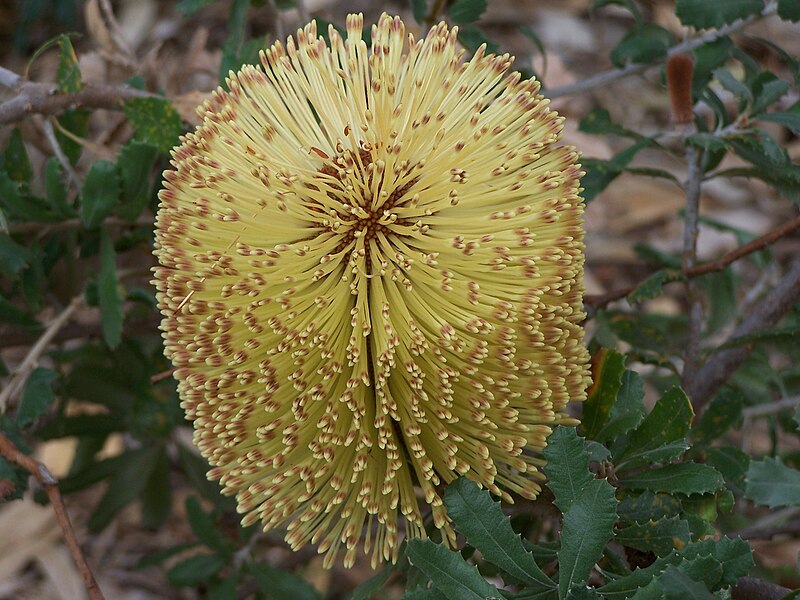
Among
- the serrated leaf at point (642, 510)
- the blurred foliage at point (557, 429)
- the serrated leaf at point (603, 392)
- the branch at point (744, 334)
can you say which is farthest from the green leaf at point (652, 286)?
the serrated leaf at point (642, 510)

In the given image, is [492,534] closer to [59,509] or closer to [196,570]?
[59,509]

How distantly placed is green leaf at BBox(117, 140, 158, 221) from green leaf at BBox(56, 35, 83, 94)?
0.11 m

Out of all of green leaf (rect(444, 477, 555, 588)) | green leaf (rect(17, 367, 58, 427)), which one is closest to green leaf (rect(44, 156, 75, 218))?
green leaf (rect(17, 367, 58, 427))

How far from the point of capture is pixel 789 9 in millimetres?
1155

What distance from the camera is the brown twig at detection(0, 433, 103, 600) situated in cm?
96

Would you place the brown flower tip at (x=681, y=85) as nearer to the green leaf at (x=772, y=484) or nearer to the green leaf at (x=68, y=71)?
the green leaf at (x=772, y=484)

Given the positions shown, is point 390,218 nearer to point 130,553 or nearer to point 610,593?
point 610,593

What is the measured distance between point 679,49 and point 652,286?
1.27 feet

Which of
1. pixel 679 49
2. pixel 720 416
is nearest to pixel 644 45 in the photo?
pixel 679 49

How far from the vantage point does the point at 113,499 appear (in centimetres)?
161

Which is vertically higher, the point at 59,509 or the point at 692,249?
the point at 692,249

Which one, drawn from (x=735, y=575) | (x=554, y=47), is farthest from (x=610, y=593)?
(x=554, y=47)

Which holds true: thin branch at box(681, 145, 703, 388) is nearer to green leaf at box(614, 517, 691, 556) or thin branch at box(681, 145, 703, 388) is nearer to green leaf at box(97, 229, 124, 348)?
green leaf at box(614, 517, 691, 556)

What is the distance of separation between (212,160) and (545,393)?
0.40m
